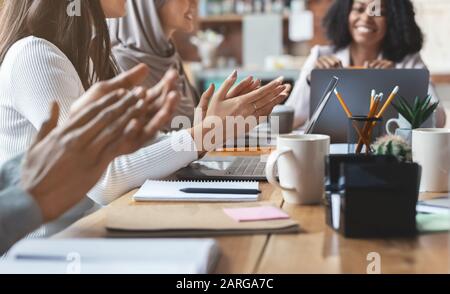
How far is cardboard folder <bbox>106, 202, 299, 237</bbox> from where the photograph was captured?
0.85m

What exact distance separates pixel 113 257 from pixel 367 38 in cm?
199

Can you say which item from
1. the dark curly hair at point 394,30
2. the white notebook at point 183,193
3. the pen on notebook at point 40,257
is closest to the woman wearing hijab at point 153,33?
the dark curly hair at point 394,30

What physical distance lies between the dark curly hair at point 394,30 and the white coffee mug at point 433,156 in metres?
1.47

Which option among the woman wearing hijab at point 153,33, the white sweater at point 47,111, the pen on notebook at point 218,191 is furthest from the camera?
the woman wearing hijab at point 153,33

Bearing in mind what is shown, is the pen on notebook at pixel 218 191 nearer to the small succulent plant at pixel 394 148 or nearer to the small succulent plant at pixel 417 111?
the small succulent plant at pixel 394 148

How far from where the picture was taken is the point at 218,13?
516cm

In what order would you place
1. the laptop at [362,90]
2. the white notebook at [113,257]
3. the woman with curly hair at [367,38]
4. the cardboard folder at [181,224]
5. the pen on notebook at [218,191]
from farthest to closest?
the woman with curly hair at [367,38], the laptop at [362,90], the pen on notebook at [218,191], the cardboard folder at [181,224], the white notebook at [113,257]

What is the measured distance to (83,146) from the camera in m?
0.72

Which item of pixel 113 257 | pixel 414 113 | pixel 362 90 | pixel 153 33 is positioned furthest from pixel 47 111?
pixel 153 33

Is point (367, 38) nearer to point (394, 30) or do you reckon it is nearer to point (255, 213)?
point (394, 30)

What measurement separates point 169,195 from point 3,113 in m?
0.42

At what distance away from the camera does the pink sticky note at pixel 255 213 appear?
2.98 feet
